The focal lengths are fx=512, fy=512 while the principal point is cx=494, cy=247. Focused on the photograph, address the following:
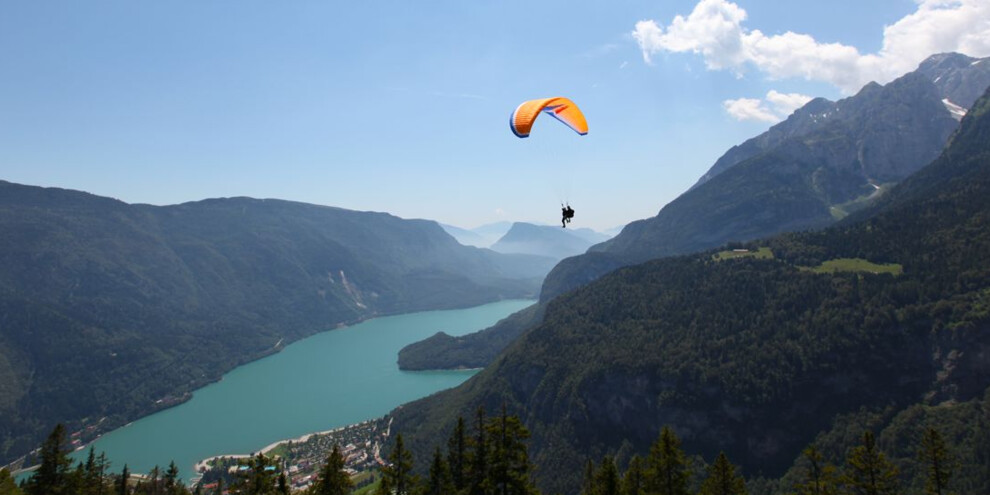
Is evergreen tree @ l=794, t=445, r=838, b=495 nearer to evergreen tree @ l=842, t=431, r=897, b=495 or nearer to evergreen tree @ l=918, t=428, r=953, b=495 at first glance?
evergreen tree @ l=842, t=431, r=897, b=495

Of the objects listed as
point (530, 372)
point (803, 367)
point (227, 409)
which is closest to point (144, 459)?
point (227, 409)

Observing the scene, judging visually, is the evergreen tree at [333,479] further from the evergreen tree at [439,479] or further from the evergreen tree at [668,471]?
the evergreen tree at [668,471]

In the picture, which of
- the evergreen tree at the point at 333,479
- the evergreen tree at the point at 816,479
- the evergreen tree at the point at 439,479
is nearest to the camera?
the evergreen tree at the point at 439,479

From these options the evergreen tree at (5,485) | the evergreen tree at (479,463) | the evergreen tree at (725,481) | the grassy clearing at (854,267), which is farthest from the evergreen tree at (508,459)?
the grassy clearing at (854,267)

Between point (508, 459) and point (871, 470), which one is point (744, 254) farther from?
point (508, 459)

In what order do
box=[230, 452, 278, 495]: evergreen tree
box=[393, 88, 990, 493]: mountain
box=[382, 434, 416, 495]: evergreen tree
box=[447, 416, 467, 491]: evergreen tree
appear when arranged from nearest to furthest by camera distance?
box=[230, 452, 278, 495]: evergreen tree < box=[447, 416, 467, 491]: evergreen tree < box=[382, 434, 416, 495]: evergreen tree < box=[393, 88, 990, 493]: mountain

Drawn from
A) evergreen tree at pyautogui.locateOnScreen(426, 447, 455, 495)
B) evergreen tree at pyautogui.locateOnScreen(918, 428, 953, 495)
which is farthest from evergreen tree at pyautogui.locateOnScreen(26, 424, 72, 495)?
evergreen tree at pyautogui.locateOnScreen(918, 428, 953, 495)
